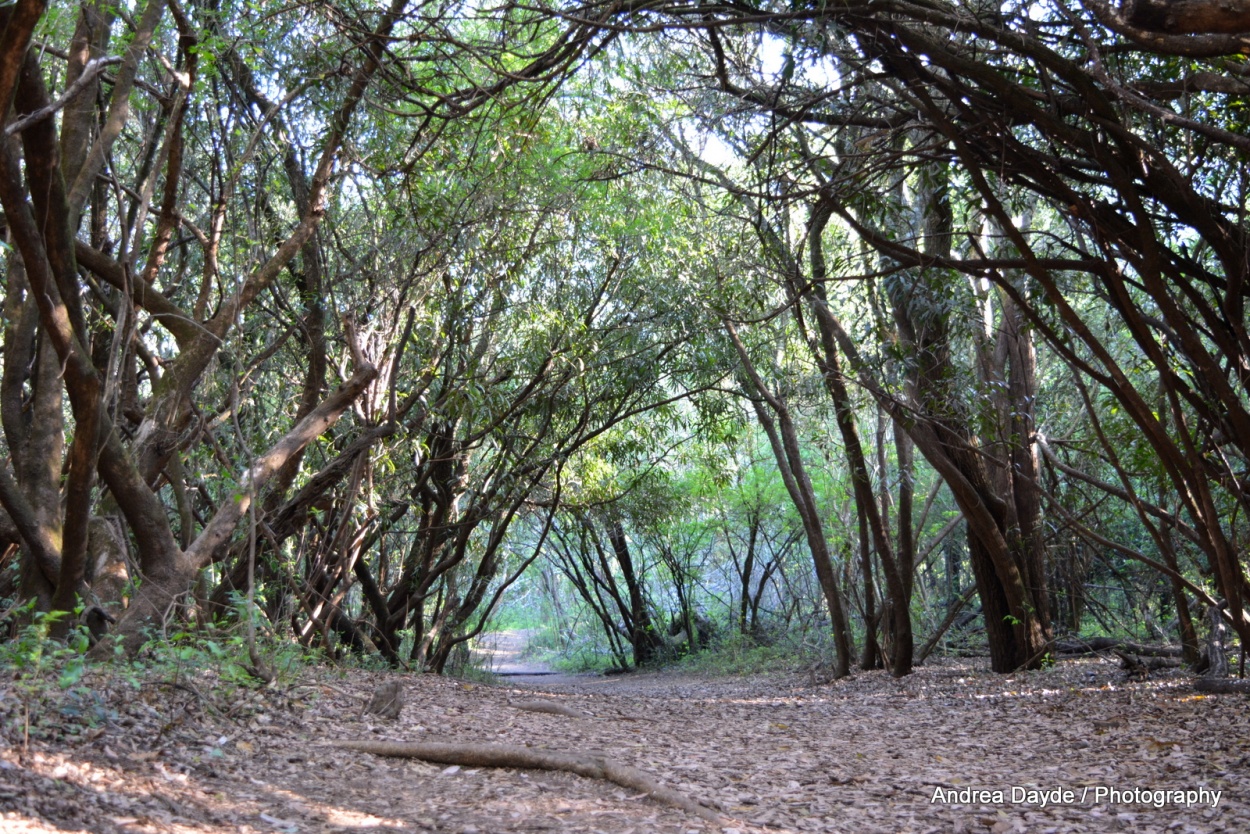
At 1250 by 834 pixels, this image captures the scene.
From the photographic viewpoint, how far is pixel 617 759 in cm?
428

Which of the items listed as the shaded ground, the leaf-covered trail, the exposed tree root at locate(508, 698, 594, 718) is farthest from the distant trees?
the shaded ground

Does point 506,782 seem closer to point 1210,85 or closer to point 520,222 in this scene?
point 1210,85

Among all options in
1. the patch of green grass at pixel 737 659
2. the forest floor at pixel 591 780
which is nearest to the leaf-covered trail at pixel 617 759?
the forest floor at pixel 591 780

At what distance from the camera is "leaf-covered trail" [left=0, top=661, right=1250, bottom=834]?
2.90m

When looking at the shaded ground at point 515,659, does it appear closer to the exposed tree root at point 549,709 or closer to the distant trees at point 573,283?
the distant trees at point 573,283

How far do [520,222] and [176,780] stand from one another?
597 cm

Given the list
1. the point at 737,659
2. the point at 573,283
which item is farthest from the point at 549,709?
the point at 737,659

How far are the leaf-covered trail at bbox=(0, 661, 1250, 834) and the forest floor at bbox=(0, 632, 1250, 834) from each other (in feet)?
0.04

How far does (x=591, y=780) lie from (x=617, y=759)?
47 cm

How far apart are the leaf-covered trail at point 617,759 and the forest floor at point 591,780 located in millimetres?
12

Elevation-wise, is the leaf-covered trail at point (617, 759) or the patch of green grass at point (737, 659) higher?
the leaf-covered trail at point (617, 759)

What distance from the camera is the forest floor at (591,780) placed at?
289 centimetres

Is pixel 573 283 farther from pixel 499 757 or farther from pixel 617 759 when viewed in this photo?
pixel 499 757

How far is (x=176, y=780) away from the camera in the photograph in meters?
3.04
